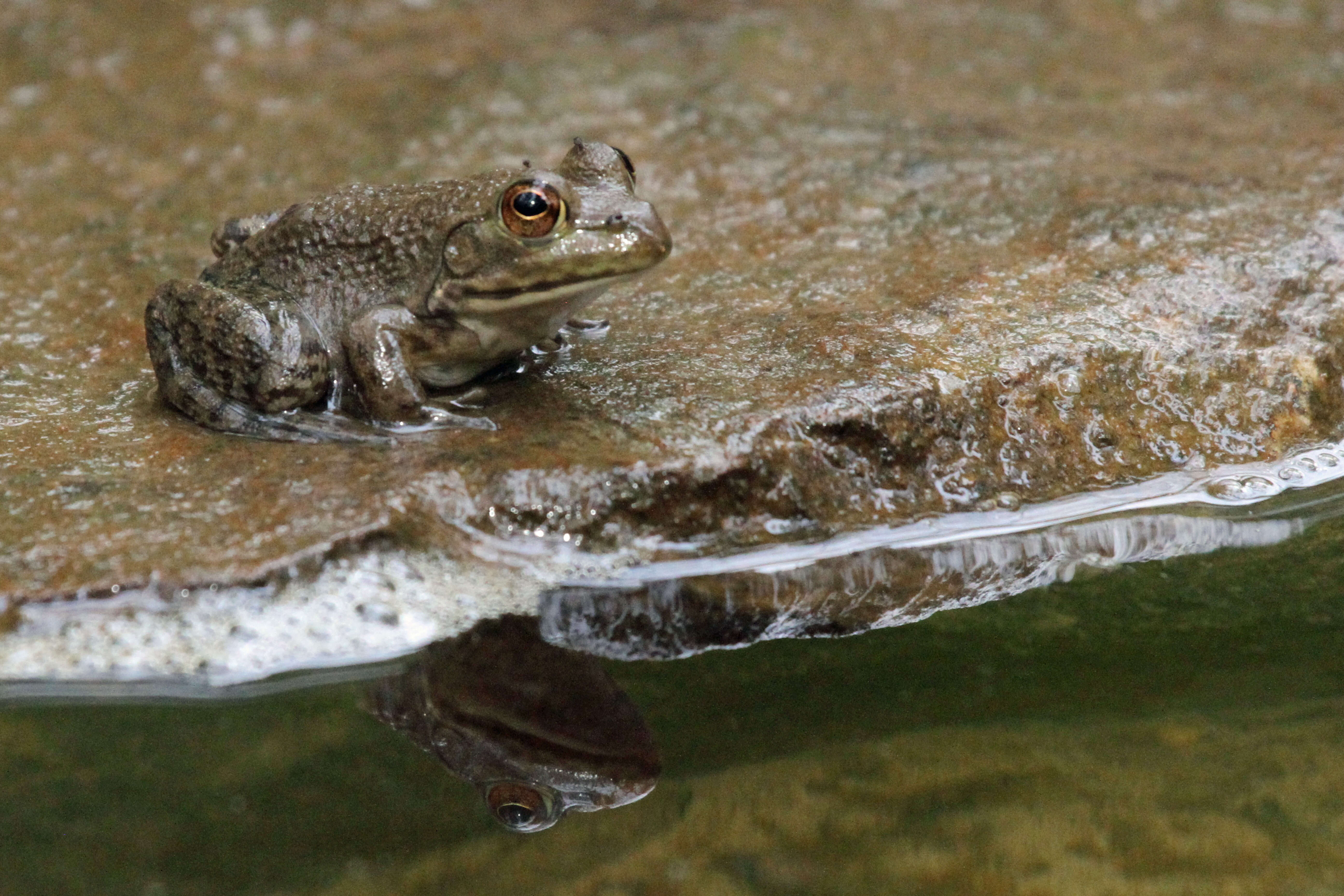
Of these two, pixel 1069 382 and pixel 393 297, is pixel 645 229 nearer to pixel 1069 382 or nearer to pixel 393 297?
pixel 393 297

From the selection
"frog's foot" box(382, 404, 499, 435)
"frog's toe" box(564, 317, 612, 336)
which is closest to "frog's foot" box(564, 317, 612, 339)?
"frog's toe" box(564, 317, 612, 336)

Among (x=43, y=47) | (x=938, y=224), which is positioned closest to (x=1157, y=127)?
(x=938, y=224)

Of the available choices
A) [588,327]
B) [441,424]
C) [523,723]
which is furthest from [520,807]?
[588,327]

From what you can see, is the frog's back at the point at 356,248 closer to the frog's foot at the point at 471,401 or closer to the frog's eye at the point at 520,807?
the frog's foot at the point at 471,401

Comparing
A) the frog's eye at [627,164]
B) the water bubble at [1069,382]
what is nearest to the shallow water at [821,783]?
the water bubble at [1069,382]

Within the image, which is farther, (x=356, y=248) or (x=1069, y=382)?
(x=1069, y=382)

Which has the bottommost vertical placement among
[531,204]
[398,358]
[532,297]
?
[398,358]

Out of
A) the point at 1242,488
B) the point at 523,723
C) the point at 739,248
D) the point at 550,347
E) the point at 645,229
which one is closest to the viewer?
the point at 523,723
